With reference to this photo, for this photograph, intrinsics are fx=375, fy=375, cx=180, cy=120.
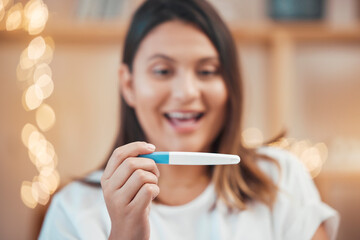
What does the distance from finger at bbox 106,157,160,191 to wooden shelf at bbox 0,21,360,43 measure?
3.11ft

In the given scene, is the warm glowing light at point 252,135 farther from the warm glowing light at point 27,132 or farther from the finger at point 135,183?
the finger at point 135,183

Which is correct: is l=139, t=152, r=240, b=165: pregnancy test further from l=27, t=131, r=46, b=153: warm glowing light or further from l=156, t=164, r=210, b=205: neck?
l=27, t=131, r=46, b=153: warm glowing light

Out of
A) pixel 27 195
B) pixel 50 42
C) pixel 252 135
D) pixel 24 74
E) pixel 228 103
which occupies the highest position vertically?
pixel 50 42

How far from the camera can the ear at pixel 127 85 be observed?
70 centimetres

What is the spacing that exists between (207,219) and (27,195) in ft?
3.07

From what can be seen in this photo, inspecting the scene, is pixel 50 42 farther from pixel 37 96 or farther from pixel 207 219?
pixel 207 219

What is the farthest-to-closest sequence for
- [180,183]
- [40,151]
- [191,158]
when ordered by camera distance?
[40,151], [180,183], [191,158]

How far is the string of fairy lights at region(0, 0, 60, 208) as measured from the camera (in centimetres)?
136

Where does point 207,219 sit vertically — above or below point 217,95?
below

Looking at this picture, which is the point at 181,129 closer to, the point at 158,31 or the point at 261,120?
the point at 158,31

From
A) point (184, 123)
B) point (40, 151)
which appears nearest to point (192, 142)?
point (184, 123)

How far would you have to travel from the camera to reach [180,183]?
0.71 m

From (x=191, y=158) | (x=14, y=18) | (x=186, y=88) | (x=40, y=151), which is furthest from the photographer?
(x=40, y=151)

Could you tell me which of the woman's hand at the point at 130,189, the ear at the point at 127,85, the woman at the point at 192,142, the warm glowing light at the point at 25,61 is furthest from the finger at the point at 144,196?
the warm glowing light at the point at 25,61
